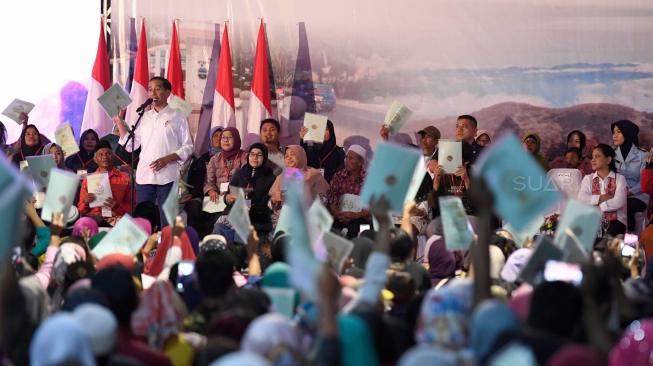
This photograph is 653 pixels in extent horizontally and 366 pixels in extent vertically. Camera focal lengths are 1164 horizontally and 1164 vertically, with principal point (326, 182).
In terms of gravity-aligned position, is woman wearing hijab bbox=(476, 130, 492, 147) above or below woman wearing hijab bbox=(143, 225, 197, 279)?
above

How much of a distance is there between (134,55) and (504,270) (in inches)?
297

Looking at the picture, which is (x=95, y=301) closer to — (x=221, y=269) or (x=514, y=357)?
(x=221, y=269)

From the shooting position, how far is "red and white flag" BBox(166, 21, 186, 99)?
39.7 ft

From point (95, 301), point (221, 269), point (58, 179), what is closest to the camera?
point (95, 301)

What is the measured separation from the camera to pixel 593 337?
342 centimetres

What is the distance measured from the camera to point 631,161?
34.7 ft

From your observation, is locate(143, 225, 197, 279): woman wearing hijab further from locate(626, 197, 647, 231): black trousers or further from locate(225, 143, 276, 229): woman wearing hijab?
locate(626, 197, 647, 231): black trousers

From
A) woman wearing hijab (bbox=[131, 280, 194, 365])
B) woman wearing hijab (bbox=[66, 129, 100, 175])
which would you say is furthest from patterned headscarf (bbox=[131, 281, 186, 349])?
woman wearing hijab (bbox=[66, 129, 100, 175])

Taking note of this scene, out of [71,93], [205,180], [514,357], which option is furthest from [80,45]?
[514,357]

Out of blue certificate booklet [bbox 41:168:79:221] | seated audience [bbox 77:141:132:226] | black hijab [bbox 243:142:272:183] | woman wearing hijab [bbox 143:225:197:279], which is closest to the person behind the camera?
blue certificate booklet [bbox 41:168:79:221]

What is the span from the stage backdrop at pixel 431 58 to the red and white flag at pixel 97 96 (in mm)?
207

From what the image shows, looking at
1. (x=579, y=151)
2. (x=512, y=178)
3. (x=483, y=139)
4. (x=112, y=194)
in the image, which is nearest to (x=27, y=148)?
(x=112, y=194)

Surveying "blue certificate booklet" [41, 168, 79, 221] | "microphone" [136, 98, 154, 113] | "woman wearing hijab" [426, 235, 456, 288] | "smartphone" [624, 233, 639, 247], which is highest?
"microphone" [136, 98, 154, 113]

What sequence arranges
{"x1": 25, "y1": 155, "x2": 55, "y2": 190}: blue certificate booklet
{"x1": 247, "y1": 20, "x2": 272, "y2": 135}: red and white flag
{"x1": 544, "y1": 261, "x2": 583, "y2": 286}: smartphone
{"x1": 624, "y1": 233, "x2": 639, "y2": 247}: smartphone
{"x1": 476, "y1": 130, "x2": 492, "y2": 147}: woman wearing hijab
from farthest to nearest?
{"x1": 247, "y1": 20, "x2": 272, "y2": 135}: red and white flag < {"x1": 476, "y1": 130, "x2": 492, "y2": 147}: woman wearing hijab < {"x1": 624, "y1": 233, "x2": 639, "y2": 247}: smartphone < {"x1": 25, "y1": 155, "x2": 55, "y2": 190}: blue certificate booklet < {"x1": 544, "y1": 261, "x2": 583, "y2": 286}: smartphone
